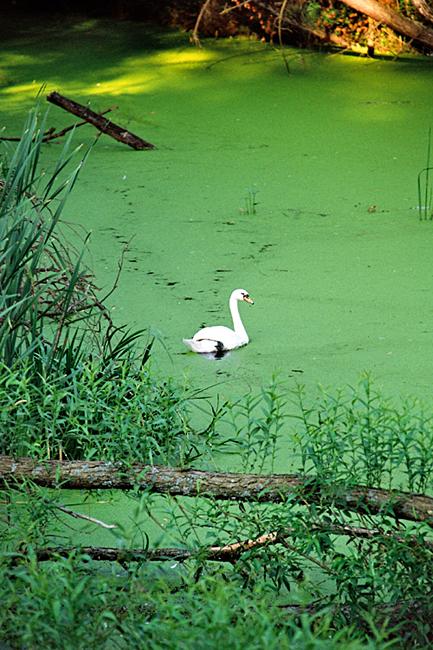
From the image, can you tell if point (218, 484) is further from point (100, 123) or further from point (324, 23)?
point (324, 23)

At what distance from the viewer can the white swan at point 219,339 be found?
3592 mm

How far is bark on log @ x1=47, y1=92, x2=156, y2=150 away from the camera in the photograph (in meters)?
5.47

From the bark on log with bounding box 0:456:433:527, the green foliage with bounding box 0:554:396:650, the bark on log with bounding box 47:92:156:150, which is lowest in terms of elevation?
the bark on log with bounding box 47:92:156:150

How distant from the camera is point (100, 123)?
18.1 feet

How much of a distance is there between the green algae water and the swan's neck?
46 millimetres

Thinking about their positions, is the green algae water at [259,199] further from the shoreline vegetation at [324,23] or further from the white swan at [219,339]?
the shoreline vegetation at [324,23]

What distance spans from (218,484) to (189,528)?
14 cm

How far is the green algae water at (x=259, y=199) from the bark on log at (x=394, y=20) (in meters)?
0.18

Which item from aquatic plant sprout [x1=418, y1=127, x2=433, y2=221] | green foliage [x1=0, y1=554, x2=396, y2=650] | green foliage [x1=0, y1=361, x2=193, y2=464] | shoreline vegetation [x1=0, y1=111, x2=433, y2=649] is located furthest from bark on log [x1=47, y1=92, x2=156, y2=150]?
green foliage [x1=0, y1=554, x2=396, y2=650]

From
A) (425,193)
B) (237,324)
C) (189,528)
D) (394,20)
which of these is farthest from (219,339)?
(394,20)

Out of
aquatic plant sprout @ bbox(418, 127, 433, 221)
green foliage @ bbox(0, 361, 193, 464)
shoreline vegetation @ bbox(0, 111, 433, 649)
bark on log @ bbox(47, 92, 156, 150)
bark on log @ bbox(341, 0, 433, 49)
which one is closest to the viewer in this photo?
shoreline vegetation @ bbox(0, 111, 433, 649)

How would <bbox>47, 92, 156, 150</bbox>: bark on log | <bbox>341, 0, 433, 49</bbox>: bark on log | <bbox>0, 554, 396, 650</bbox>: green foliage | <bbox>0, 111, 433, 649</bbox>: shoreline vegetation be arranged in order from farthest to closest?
<bbox>341, 0, 433, 49</bbox>: bark on log
<bbox>47, 92, 156, 150</bbox>: bark on log
<bbox>0, 111, 433, 649</bbox>: shoreline vegetation
<bbox>0, 554, 396, 650</bbox>: green foliage

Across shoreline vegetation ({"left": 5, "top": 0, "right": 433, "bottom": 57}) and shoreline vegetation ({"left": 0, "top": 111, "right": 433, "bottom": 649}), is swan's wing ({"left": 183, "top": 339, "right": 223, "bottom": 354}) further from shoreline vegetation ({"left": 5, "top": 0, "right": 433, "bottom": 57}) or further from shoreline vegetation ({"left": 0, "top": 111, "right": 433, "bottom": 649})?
shoreline vegetation ({"left": 5, "top": 0, "right": 433, "bottom": 57})

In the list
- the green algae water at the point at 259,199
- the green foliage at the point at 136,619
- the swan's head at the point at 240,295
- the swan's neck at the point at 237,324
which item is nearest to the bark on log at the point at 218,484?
the green foliage at the point at 136,619
